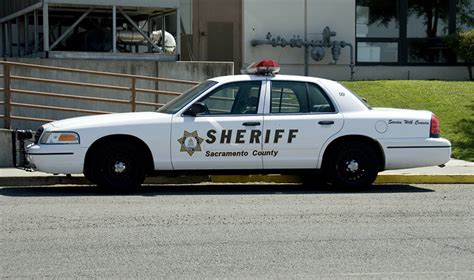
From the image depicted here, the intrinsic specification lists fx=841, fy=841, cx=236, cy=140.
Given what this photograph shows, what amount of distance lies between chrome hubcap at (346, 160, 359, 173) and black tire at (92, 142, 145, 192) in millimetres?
2919

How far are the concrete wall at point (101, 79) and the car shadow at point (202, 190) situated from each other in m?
3.73

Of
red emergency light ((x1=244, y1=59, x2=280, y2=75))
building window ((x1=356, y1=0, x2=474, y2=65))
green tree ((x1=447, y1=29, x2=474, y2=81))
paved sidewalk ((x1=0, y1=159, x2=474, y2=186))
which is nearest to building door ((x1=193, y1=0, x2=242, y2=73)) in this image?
building window ((x1=356, y1=0, x2=474, y2=65))

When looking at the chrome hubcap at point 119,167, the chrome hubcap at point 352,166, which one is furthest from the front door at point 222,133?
the chrome hubcap at point 352,166

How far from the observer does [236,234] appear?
8602 mm

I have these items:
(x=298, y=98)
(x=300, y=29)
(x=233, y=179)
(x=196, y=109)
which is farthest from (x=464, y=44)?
(x=196, y=109)

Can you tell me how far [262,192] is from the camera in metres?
12.0

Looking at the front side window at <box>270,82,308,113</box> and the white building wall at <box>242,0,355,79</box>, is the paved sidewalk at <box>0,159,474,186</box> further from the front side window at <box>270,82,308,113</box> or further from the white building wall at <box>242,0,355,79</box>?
the white building wall at <box>242,0,355,79</box>

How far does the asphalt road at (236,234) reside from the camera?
→ 23.4ft

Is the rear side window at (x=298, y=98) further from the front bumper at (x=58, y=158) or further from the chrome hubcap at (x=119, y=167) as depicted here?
the front bumper at (x=58, y=158)

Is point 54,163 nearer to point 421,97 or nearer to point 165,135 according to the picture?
point 165,135

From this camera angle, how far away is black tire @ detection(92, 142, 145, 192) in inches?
446

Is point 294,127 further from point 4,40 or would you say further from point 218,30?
point 4,40

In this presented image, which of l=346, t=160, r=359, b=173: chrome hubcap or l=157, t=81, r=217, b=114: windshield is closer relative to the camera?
l=157, t=81, r=217, b=114: windshield

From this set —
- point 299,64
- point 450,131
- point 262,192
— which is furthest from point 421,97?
point 262,192
